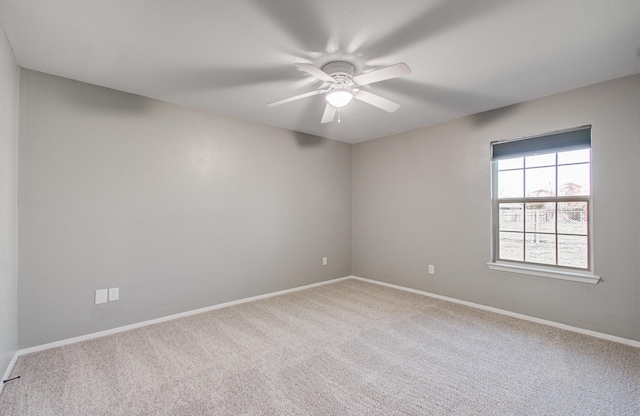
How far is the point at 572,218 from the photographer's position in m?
3.02

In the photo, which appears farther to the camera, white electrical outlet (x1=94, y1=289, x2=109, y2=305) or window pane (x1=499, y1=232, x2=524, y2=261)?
window pane (x1=499, y1=232, x2=524, y2=261)

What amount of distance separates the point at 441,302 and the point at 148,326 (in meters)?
3.39

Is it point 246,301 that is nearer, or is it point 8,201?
point 8,201

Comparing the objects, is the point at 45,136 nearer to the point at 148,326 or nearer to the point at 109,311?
the point at 109,311

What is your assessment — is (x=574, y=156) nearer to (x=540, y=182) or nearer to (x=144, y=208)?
(x=540, y=182)

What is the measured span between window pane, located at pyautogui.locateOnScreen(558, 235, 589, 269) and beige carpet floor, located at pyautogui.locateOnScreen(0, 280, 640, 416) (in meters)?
0.69

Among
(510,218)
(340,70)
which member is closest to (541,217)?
(510,218)

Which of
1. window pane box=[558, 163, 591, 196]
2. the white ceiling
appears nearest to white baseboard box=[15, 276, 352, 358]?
the white ceiling

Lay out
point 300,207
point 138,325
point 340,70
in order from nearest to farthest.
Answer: point 340,70 < point 138,325 < point 300,207

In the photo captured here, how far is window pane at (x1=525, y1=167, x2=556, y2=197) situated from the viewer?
316cm

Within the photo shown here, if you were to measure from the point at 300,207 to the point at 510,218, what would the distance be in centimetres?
271

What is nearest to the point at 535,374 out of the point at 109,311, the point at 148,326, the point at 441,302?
the point at 441,302

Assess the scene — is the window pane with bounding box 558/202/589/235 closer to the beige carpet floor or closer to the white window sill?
the white window sill

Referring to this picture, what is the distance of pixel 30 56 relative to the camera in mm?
2248
